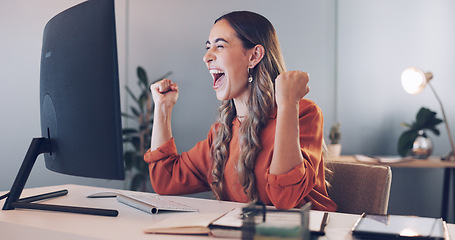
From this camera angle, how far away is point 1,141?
3.26m

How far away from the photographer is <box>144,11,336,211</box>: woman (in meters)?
1.25

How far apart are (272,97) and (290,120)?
34cm

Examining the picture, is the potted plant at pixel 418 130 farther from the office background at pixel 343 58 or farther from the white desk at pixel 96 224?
the white desk at pixel 96 224

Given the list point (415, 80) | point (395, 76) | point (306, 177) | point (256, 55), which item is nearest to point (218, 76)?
point (256, 55)

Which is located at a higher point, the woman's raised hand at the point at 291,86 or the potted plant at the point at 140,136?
the woman's raised hand at the point at 291,86

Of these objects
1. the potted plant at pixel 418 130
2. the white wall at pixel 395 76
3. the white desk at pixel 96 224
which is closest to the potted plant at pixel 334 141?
the white wall at pixel 395 76

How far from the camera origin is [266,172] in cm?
132

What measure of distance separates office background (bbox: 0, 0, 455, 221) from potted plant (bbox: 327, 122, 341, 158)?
0.90 ft

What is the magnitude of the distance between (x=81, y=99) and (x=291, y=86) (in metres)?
0.56

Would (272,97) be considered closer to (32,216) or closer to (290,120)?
(290,120)

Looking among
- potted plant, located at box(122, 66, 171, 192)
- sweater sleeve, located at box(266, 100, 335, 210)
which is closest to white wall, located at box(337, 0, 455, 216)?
potted plant, located at box(122, 66, 171, 192)

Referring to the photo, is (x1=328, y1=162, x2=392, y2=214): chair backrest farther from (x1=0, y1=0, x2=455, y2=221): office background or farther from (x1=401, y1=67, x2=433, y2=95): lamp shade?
(x1=0, y1=0, x2=455, y2=221): office background

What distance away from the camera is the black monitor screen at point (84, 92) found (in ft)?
3.43

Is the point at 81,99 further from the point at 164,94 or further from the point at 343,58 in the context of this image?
the point at 343,58
